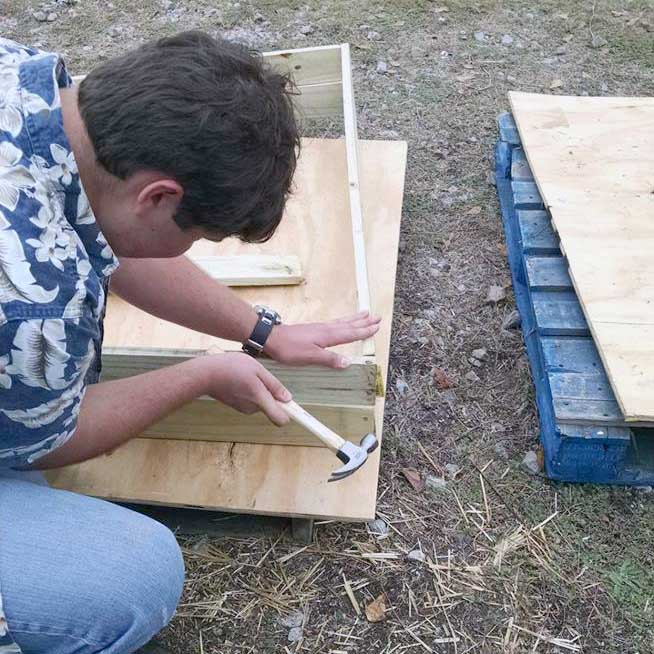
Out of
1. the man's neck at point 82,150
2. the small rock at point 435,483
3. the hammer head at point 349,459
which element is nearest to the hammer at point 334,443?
the hammer head at point 349,459

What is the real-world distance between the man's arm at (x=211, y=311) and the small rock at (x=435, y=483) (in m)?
0.62

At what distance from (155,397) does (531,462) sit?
1389 mm

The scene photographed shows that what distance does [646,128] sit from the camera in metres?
3.42

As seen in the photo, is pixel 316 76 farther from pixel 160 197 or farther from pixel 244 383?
pixel 160 197

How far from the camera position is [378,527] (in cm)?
232

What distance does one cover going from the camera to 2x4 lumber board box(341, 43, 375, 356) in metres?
2.36

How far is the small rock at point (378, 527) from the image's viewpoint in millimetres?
2309

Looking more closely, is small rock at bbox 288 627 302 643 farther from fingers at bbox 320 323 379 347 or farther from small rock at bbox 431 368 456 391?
small rock at bbox 431 368 456 391

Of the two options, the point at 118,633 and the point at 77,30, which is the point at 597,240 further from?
the point at 77,30

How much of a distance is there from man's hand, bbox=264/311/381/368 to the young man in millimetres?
520

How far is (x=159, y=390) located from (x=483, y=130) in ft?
10.1

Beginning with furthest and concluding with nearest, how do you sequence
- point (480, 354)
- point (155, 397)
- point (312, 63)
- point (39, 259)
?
point (312, 63), point (480, 354), point (155, 397), point (39, 259)

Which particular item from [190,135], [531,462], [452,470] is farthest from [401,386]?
[190,135]

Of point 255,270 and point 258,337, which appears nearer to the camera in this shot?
point 258,337
